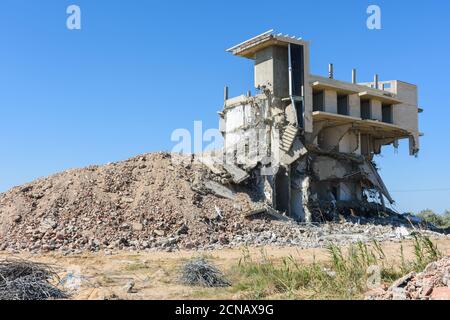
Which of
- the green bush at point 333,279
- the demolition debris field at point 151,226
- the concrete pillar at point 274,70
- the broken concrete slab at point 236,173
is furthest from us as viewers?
the concrete pillar at point 274,70

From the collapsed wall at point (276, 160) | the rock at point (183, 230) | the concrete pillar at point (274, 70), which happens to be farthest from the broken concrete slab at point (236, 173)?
the rock at point (183, 230)

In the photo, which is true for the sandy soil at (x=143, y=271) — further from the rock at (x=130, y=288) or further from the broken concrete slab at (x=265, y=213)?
the broken concrete slab at (x=265, y=213)

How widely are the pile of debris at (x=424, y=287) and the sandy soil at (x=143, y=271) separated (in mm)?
2236

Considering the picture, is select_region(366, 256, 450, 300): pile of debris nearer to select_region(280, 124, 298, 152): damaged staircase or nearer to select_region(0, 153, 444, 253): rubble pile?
select_region(0, 153, 444, 253): rubble pile

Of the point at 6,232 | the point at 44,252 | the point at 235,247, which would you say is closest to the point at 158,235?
the point at 235,247

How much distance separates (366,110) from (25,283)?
2111 cm

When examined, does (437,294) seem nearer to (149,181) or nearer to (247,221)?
(247,221)

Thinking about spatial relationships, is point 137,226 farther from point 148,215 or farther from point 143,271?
point 143,271

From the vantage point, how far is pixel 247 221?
1862cm

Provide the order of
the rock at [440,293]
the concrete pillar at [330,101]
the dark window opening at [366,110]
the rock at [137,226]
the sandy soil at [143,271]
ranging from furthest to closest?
the dark window opening at [366,110]
the concrete pillar at [330,101]
the rock at [137,226]
the sandy soil at [143,271]
the rock at [440,293]

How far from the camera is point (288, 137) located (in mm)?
22016

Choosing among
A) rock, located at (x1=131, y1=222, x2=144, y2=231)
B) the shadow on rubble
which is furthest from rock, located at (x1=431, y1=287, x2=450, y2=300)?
the shadow on rubble

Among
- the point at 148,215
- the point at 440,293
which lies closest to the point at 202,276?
the point at 440,293

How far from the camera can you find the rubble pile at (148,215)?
15.7m
